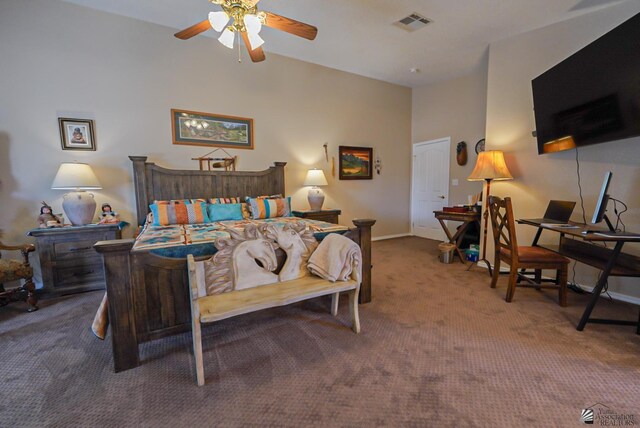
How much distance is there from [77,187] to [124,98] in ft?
4.06

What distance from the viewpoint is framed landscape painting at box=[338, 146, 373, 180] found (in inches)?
204

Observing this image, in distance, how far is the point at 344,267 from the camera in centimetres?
214

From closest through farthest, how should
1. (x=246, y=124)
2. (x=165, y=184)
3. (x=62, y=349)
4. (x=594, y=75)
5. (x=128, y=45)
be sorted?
(x=62, y=349)
(x=594, y=75)
(x=128, y=45)
(x=165, y=184)
(x=246, y=124)

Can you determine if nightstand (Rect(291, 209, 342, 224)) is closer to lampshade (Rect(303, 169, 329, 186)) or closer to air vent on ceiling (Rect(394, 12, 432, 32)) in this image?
lampshade (Rect(303, 169, 329, 186))

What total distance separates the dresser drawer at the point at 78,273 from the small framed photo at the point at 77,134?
1.34m

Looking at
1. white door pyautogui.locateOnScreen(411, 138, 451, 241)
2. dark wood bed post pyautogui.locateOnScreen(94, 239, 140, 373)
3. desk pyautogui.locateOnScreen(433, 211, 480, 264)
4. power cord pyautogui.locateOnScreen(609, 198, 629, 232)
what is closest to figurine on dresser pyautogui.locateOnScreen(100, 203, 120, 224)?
dark wood bed post pyautogui.locateOnScreen(94, 239, 140, 373)

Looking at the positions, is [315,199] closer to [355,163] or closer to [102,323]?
[355,163]

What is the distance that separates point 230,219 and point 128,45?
8.02ft

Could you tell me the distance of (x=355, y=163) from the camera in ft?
17.5

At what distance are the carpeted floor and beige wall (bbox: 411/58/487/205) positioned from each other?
9.39 feet

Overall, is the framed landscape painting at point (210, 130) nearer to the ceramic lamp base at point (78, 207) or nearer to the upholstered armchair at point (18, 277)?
the ceramic lamp base at point (78, 207)

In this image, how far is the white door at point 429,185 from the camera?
17.7ft

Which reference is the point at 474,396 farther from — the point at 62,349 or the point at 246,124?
the point at 246,124

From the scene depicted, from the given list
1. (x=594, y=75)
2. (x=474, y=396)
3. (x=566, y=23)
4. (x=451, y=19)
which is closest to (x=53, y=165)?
(x=474, y=396)
